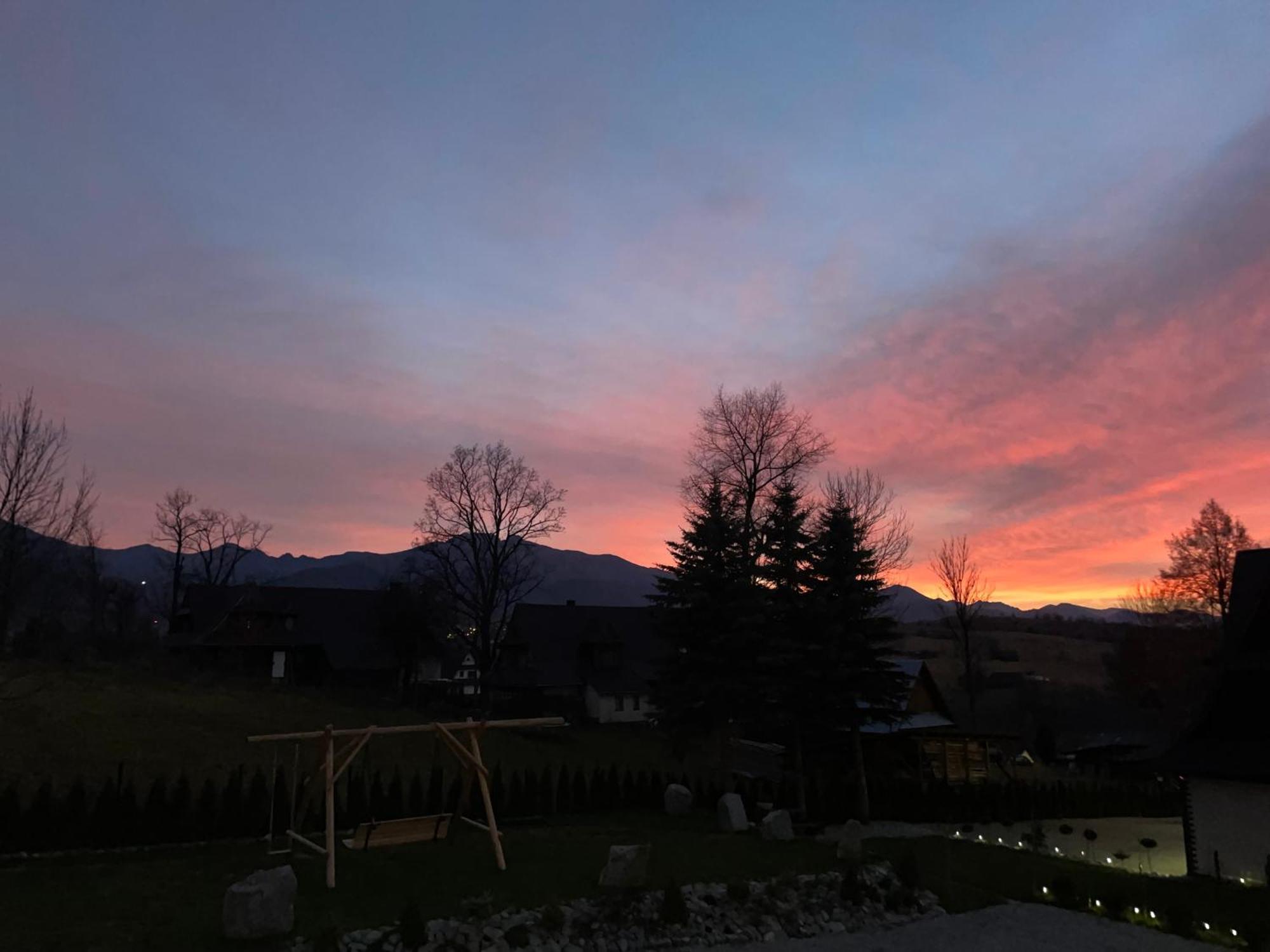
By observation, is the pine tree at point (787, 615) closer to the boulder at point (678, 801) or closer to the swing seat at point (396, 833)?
the boulder at point (678, 801)

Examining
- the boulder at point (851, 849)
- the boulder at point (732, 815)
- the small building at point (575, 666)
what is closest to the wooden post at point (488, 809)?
the boulder at point (851, 849)

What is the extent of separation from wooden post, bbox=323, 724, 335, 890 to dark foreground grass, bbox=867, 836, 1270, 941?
1211 cm

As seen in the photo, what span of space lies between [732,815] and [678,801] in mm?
3990

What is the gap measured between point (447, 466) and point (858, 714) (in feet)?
107

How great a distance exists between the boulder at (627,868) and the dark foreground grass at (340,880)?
0.51 meters

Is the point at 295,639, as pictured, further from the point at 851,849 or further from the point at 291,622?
the point at 851,849

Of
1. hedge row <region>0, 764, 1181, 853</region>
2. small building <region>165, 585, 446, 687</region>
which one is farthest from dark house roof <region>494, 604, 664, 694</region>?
hedge row <region>0, 764, 1181, 853</region>

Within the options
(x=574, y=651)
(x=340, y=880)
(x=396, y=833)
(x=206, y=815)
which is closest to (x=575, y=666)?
(x=574, y=651)

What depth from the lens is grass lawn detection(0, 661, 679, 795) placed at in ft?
82.1

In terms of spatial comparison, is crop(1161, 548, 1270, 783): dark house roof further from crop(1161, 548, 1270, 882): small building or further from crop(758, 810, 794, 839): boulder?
crop(758, 810, 794, 839): boulder

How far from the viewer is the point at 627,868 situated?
49.2 ft

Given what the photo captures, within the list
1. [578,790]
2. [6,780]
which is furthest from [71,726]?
[578,790]

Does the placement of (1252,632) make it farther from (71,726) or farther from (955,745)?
(71,726)

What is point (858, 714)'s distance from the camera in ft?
91.2
